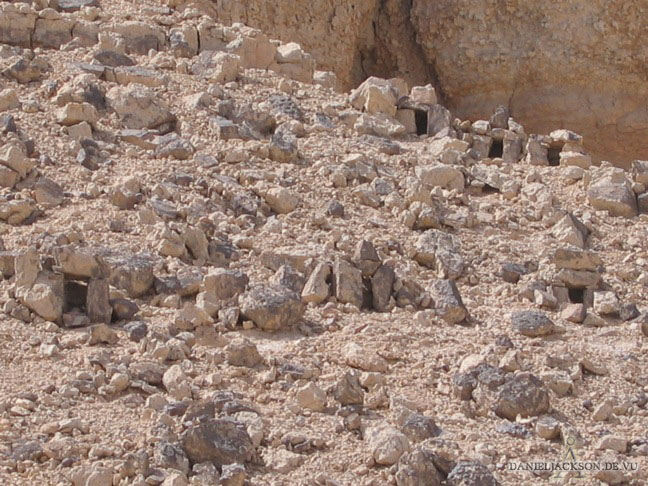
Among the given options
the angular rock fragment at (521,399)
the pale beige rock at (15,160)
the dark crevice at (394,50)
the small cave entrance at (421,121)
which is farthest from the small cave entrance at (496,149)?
the dark crevice at (394,50)

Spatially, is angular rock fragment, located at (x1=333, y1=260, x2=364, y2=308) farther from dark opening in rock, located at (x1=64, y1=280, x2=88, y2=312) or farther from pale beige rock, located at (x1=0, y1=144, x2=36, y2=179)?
pale beige rock, located at (x1=0, y1=144, x2=36, y2=179)

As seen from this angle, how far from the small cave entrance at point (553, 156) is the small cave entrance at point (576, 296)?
4.47 feet

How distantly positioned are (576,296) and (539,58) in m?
4.21

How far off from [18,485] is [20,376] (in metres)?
0.60

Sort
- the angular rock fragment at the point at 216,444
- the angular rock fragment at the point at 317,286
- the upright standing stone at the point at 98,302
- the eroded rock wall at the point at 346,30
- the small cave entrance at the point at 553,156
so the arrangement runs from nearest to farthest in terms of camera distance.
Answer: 1. the angular rock fragment at the point at 216,444
2. the upright standing stone at the point at 98,302
3. the angular rock fragment at the point at 317,286
4. the small cave entrance at the point at 553,156
5. the eroded rock wall at the point at 346,30

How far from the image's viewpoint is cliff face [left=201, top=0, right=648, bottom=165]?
32.2ft

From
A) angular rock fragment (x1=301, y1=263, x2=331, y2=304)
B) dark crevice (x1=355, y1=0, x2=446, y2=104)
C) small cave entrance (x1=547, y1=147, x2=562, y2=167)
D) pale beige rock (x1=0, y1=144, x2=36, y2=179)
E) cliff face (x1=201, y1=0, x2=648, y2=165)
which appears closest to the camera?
angular rock fragment (x1=301, y1=263, x2=331, y2=304)

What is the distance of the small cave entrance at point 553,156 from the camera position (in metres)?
7.18

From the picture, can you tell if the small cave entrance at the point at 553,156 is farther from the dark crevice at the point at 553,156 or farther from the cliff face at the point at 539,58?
the cliff face at the point at 539,58

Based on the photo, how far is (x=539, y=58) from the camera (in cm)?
986

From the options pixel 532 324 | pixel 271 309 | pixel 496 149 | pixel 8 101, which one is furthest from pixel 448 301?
pixel 8 101

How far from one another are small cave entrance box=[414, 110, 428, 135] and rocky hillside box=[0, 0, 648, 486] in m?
0.01

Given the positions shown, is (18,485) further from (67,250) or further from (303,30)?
(303,30)

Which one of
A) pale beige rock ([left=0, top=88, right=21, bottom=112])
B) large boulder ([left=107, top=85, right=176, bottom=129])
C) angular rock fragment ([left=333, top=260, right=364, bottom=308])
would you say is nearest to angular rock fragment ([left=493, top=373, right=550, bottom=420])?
angular rock fragment ([left=333, top=260, right=364, bottom=308])
